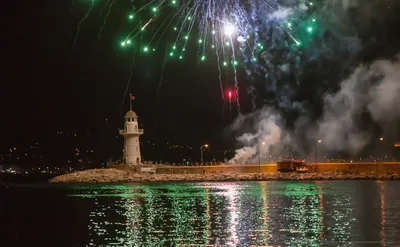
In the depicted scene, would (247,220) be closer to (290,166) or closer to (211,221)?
(211,221)

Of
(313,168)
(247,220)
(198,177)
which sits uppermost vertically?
(313,168)

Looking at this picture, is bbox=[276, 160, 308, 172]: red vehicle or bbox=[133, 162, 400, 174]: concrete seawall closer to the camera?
bbox=[133, 162, 400, 174]: concrete seawall

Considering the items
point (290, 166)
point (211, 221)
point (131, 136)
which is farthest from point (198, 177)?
point (211, 221)

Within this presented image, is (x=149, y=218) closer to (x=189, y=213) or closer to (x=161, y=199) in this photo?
(x=189, y=213)

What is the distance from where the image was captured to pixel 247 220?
35.2 m

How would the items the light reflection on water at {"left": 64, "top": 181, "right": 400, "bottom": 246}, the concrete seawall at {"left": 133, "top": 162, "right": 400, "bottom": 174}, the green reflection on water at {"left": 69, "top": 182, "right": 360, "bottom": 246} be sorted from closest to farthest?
1. the light reflection on water at {"left": 64, "top": 181, "right": 400, "bottom": 246}
2. the green reflection on water at {"left": 69, "top": 182, "right": 360, "bottom": 246}
3. the concrete seawall at {"left": 133, "top": 162, "right": 400, "bottom": 174}

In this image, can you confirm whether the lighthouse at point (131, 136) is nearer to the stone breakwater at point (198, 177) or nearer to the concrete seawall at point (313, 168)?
the stone breakwater at point (198, 177)

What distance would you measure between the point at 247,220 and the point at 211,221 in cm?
191

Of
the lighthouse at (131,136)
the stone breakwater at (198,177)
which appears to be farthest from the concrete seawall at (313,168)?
the lighthouse at (131,136)

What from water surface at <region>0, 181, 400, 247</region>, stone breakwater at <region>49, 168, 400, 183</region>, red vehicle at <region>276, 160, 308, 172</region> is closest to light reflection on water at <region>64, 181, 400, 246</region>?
water surface at <region>0, 181, 400, 247</region>

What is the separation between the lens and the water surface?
28.3 meters

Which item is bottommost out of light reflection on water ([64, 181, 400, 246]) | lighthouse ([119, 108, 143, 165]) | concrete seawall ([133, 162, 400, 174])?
light reflection on water ([64, 181, 400, 246])

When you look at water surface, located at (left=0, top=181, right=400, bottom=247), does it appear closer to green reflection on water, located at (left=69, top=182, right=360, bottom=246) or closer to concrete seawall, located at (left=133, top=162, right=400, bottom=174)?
green reflection on water, located at (left=69, top=182, right=360, bottom=246)

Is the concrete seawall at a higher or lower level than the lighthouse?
lower
